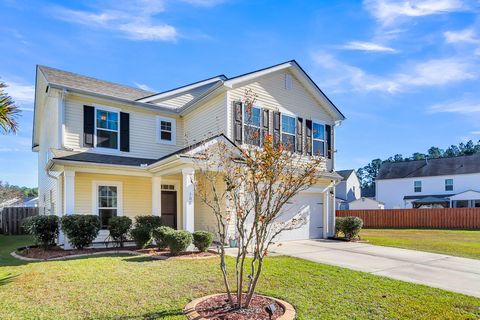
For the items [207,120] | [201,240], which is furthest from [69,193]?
[207,120]

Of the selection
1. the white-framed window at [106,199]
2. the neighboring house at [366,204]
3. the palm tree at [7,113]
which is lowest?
the neighboring house at [366,204]

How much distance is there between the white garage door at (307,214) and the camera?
14031 mm

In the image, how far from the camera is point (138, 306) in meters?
5.04

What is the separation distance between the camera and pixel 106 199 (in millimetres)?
12734

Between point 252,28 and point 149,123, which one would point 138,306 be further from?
point 149,123

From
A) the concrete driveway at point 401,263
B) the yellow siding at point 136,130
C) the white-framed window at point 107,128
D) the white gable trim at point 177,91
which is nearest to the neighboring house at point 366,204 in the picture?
the concrete driveway at point 401,263

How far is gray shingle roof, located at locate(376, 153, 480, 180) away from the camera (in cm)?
3516

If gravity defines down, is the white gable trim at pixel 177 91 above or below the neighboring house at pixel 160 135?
above

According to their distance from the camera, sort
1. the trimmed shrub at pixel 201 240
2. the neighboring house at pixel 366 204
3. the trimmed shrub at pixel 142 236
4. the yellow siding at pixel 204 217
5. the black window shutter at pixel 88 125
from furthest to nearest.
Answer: the neighboring house at pixel 366 204 < the yellow siding at pixel 204 217 < the black window shutter at pixel 88 125 < the trimmed shrub at pixel 142 236 < the trimmed shrub at pixel 201 240

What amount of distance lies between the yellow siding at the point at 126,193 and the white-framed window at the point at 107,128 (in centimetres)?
132

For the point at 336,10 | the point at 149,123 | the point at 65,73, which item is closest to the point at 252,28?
the point at 336,10

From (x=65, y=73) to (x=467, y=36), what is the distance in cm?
1597

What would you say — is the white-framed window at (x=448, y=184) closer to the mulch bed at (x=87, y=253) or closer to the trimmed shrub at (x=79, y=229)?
the mulch bed at (x=87, y=253)

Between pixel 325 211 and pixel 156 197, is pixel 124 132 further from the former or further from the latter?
pixel 325 211
